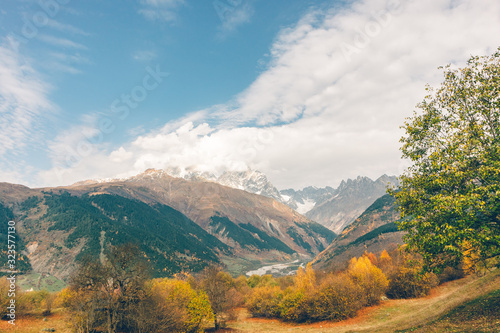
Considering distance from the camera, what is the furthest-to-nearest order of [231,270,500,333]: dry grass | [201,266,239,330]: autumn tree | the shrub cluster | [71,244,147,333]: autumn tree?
1. [201,266,239,330]: autumn tree
2. the shrub cluster
3. [231,270,500,333]: dry grass
4. [71,244,147,333]: autumn tree

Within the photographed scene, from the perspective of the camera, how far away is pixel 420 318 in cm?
3481

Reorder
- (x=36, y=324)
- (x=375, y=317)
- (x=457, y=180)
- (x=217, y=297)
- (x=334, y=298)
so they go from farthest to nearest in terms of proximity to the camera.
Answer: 1. (x=217, y=297)
2. (x=334, y=298)
3. (x=375, y=317)
4. (x=36, y=324)
5. (x=457, y=180)

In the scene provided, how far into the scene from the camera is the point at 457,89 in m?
22.8

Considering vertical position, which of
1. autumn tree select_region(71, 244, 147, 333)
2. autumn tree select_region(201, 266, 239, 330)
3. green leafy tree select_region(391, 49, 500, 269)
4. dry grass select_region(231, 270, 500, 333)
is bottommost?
dry grass select_region(231, 270, 500, 333)

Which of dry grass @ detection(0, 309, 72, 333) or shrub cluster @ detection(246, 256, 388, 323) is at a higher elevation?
dry grass @ detection(0, 309, 72, 333)

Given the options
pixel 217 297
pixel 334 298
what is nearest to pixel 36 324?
pixel 217 297

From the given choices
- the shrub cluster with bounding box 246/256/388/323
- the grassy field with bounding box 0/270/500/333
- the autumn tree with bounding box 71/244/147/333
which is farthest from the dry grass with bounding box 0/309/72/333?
the shrub cluster with bounding box 246/256/388/323

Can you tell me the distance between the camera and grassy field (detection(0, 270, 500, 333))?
70.7 ft

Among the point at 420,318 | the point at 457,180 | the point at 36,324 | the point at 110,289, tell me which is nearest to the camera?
the point at 457,180

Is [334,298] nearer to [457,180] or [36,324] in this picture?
[457,180]

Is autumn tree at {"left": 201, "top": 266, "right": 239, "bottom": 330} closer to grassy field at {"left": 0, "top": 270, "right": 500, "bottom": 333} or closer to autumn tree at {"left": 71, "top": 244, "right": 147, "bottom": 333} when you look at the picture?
grassy field at {"left": 0, "top": 270, "right": 500, "bottom": 333}

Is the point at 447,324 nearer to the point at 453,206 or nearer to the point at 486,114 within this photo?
the point at 453,206

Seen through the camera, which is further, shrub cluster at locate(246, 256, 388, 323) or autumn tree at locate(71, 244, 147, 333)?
shrub cluster at locate(246, 256, 388, 323)

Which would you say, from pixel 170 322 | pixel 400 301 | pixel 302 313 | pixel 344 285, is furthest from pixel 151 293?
pixel 400 301
